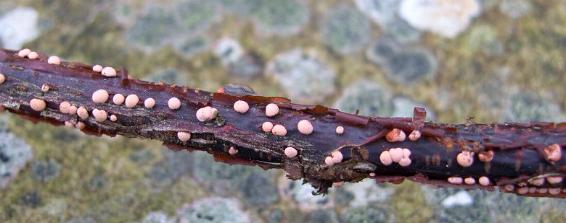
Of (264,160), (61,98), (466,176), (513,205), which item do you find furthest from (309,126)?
(513,205)

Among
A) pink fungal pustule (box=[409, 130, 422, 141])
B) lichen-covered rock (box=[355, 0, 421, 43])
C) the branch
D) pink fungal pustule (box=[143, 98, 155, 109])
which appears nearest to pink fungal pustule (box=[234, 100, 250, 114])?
the branch

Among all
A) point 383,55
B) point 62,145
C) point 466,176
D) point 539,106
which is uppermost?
point 383,55

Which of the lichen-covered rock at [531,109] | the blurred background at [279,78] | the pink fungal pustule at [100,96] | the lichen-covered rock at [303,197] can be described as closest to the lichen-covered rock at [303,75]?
the blurred background at [279,78]

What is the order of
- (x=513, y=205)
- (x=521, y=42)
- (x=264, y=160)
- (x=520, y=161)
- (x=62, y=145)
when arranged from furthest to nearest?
(x=521, y=42) → (x=62, y=145) → (x=513, y=205) → (x=264, y=160) → (x=520, y=161)

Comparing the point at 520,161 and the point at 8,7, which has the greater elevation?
the point at 8,7

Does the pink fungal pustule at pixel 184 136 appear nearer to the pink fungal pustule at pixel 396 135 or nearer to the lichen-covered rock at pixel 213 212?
the pink fungal pustule at pixel 396 135

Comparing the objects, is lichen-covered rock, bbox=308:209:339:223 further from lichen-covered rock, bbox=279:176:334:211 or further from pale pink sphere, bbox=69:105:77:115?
pale pink sphere, bbox=69:105:77:115

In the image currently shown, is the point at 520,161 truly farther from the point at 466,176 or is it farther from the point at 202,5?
the point at 202,5

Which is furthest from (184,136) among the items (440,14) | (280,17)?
(440,14)
